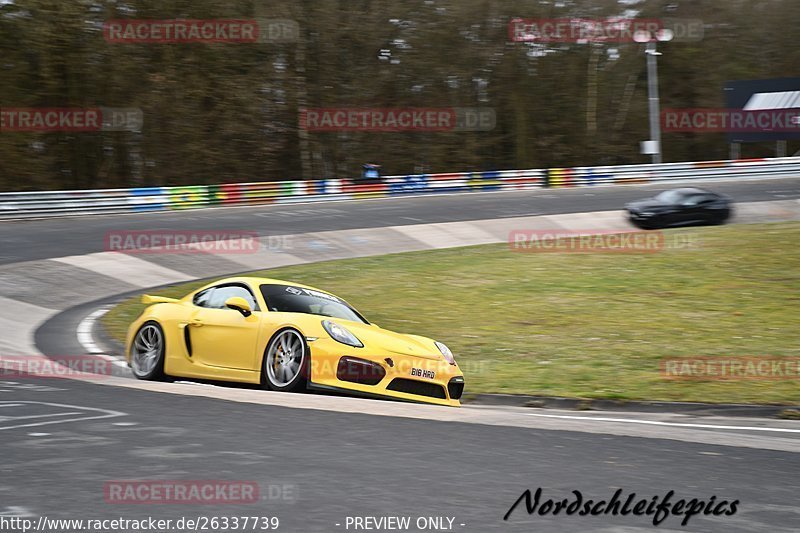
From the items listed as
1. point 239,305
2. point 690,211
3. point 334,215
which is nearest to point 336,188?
point 334,215

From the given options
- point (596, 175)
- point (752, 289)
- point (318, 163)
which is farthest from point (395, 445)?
point (318, 163)

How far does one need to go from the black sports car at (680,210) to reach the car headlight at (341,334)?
18551 millimetres

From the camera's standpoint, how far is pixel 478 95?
45719 millimetres

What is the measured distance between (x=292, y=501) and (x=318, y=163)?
131 ft

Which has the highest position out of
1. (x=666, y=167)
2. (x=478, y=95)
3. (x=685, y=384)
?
(x=478, y=95)

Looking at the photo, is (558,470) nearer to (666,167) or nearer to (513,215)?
(513,215)
